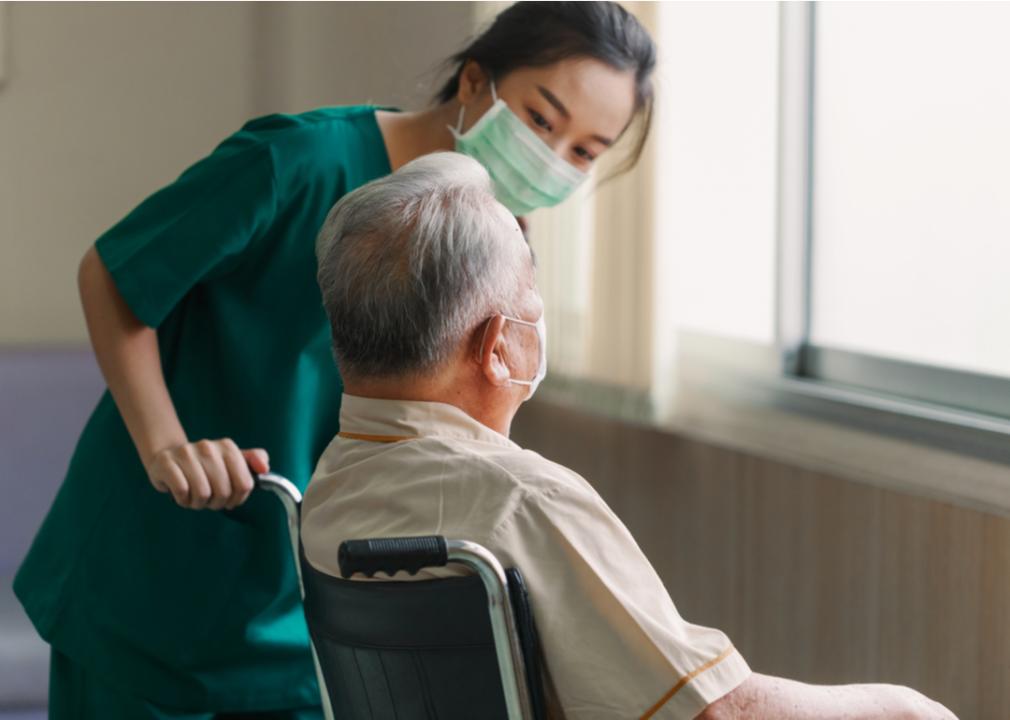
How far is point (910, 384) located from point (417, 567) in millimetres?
1284

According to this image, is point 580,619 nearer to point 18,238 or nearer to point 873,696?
point 873,696

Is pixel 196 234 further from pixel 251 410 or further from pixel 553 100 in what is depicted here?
pixel 553 100

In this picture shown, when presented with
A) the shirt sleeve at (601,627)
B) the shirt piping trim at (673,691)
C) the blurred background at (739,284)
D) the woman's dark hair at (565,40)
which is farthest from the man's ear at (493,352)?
the blurred background at (739,284)

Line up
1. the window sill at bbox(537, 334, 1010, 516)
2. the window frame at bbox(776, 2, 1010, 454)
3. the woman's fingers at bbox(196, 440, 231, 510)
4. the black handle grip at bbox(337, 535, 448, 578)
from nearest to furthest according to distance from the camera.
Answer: the black handle grip at bbox(337, 535, 448, 578)
the woman's fingers at bbox(196, 440, 231, 510)
the window sill at bbox(537, 334, 1010, 516)
the window frame at bbox(776, 2, 1010, 454)

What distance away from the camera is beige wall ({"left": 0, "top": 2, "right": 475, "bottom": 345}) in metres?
3.17

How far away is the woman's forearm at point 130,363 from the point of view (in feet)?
4.56

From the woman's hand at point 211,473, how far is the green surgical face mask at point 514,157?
47 cm

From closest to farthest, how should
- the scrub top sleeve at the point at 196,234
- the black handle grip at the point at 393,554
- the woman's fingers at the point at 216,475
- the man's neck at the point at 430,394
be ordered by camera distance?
the black handle grip at the point at 393,554
the man's neck at the point at 430,394
the woman's fingers at the point at 216,475
the scrub top sleeve at the point at 196,234

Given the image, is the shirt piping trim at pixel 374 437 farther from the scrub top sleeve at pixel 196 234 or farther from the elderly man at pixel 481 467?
the scrub top sleeve at pixel 196 234

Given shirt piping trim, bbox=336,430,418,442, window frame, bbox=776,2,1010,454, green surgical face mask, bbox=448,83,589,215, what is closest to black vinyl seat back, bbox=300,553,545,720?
shirt piping trim, bbox=336,430,418,442

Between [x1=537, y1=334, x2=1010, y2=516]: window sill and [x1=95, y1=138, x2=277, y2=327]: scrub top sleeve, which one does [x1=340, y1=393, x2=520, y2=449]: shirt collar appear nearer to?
[x1=95, y1=138, x2=277, y2=327]: scrub top sleeve

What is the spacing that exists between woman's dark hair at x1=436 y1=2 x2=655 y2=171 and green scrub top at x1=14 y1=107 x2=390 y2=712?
7.2 inches

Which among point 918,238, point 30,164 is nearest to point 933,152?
point 918,238

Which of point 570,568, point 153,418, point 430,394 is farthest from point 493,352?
point 153,418
